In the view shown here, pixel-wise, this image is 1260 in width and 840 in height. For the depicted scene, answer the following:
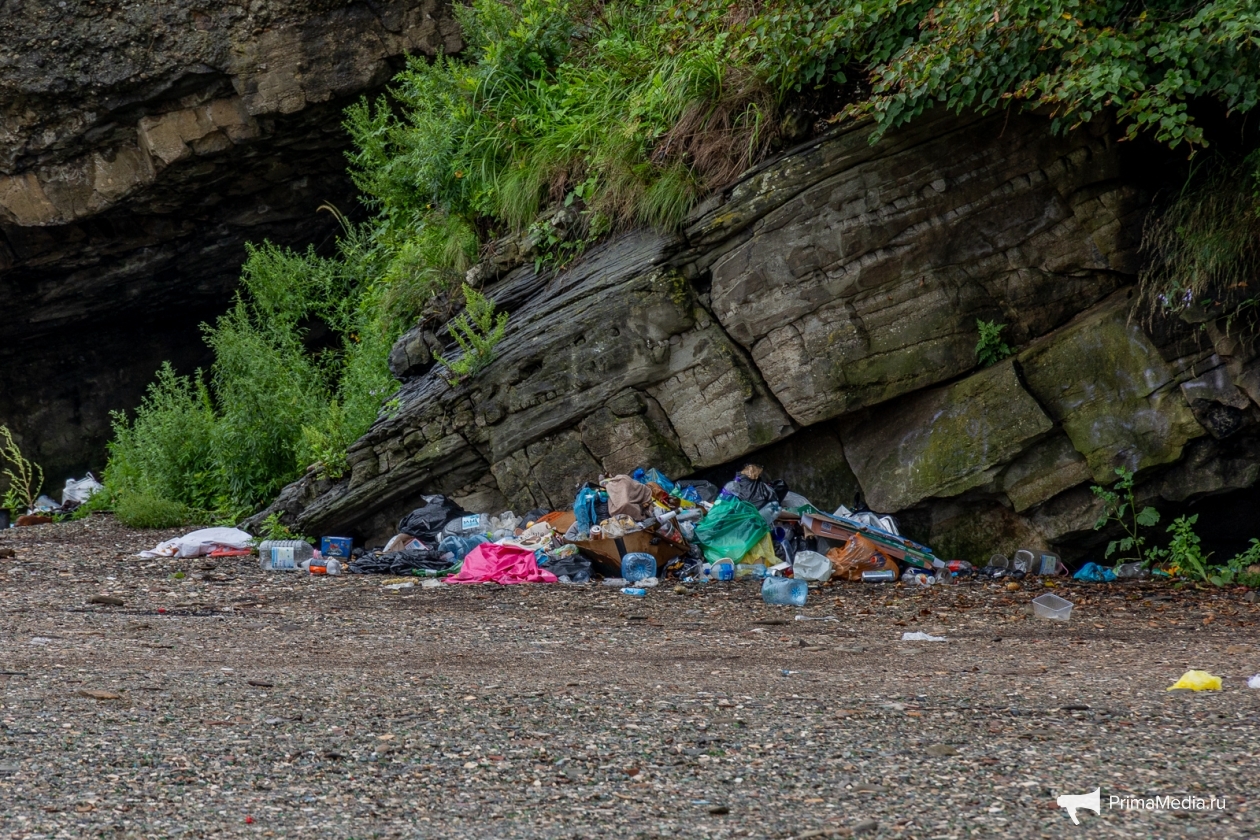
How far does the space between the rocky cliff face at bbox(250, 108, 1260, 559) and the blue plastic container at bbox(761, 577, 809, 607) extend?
1.43 metres

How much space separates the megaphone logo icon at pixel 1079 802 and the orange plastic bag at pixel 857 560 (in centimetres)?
480

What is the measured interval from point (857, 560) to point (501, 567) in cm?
259

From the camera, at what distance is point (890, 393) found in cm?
823

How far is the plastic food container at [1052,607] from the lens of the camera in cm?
660

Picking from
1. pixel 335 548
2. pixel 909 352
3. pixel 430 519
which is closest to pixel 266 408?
pixel 335 548

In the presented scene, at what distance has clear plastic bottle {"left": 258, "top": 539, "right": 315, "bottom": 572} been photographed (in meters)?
8.77

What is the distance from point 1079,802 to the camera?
3080mm

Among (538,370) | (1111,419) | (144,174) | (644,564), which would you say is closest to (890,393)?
(1111,419)

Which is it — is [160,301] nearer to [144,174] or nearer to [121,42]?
[144,174]

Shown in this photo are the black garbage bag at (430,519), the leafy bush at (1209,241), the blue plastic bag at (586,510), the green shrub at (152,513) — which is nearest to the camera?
the leafy bush at (1209,241)

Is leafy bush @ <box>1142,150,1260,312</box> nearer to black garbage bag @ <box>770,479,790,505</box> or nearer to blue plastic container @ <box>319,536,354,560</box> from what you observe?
black garbage bag @ <box>770,479,790,505</box>

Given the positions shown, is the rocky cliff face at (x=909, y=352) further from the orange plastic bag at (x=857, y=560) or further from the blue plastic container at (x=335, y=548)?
the blue plastic container at (x=335, y=548)

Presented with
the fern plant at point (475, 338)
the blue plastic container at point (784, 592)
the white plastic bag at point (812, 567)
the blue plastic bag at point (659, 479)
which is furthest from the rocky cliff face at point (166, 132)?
the blue plastic container at point (784, 592)

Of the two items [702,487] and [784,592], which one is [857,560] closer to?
[784,592]
